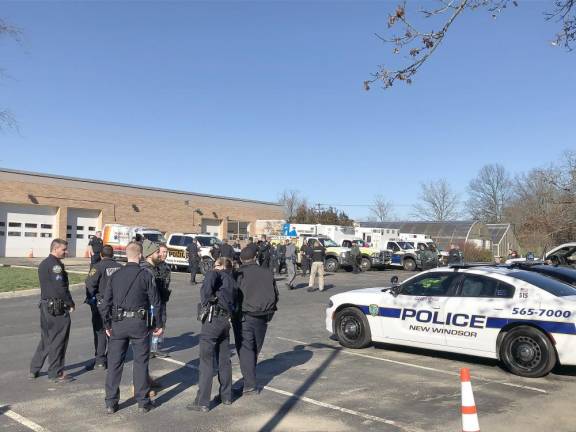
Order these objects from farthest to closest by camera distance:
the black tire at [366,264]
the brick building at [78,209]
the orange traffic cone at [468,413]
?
the brick building at [78,209], the black tire at [366,264], the orange traffic cone at [468,413]

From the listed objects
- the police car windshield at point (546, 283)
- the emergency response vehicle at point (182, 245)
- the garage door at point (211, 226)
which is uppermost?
the garage door at point (211, 226)

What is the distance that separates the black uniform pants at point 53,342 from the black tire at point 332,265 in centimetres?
2178

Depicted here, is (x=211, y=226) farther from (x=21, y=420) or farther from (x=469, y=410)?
(x=469, y=410)

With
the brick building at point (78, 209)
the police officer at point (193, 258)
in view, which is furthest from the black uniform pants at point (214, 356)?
the brick building at point (78, 209)

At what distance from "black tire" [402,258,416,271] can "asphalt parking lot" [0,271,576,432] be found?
21342 mm

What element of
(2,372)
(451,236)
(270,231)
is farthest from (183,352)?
(451,236)

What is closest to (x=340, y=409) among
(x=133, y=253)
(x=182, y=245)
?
(x=133, y=253)

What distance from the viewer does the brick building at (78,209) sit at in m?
33.7

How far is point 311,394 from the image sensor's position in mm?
6562

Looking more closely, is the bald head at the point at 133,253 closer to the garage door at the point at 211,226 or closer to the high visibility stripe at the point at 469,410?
the high visibility stripe at the point at 469,410

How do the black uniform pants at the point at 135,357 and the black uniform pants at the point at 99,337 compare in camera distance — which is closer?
the black uniform pants at the point at 135,357

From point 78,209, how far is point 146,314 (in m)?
33.0

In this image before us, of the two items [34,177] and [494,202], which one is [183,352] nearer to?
[34,177]

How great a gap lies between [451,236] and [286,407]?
57.9 meters
